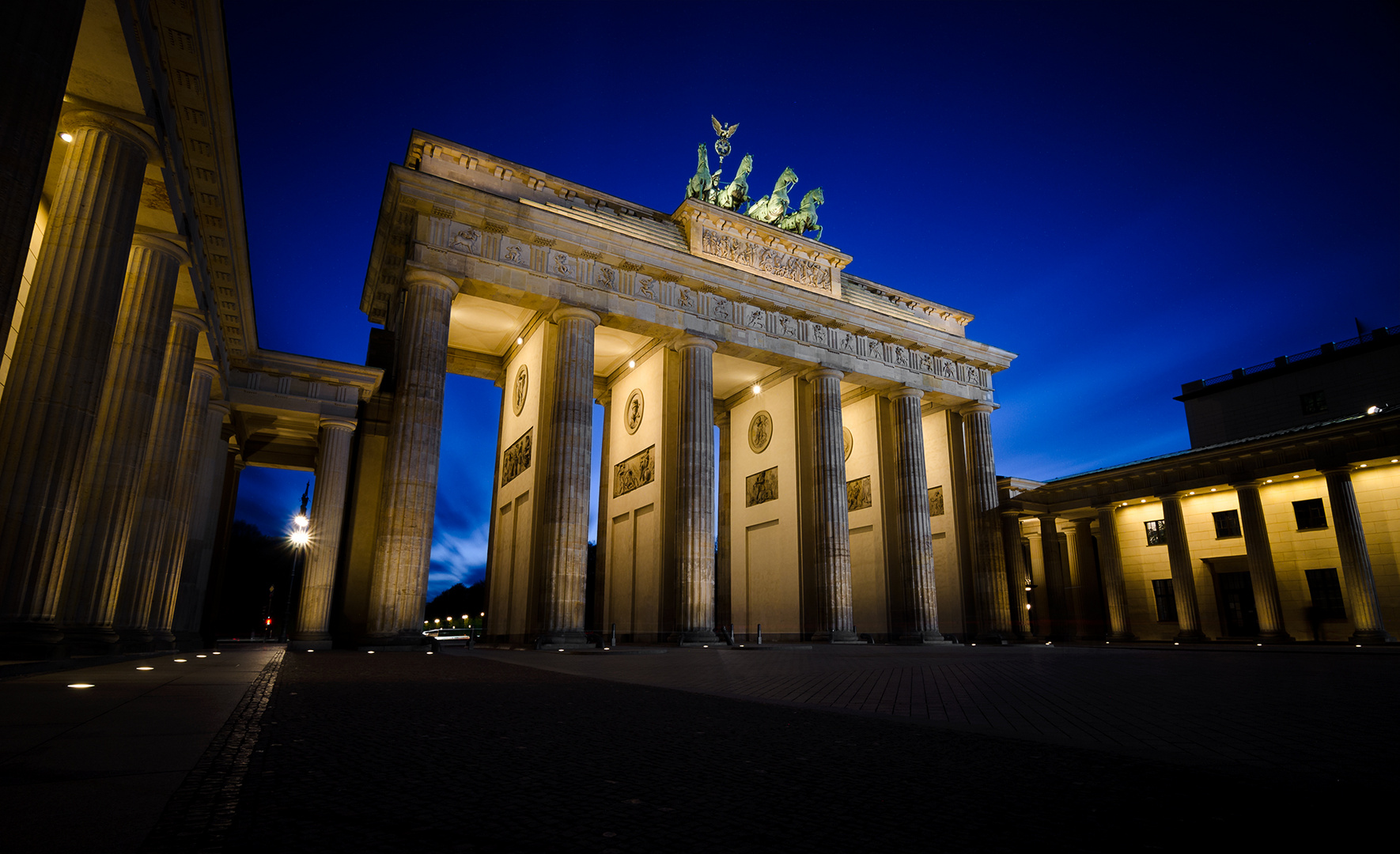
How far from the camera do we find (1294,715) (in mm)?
4766

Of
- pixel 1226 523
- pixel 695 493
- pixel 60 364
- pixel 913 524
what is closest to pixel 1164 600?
pixel 1226 523

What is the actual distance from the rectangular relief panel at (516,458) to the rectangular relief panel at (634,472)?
480 centimetres

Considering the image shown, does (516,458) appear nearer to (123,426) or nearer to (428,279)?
(428,279)

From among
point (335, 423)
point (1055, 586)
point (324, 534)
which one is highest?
point (335, 423)

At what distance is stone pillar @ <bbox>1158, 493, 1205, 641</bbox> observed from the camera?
95.6 feet

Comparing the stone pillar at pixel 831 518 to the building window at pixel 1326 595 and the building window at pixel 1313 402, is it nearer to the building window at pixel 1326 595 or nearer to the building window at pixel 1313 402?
the building window at pixel 1326 595

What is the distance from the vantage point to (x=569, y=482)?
22797 millimetres

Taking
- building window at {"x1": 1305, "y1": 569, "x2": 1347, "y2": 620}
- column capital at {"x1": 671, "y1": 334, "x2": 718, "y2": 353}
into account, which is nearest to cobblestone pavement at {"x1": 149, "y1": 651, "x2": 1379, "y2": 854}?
column capital at {"x1": 671, "y1": 334, "x2": 718, "y2": 353}

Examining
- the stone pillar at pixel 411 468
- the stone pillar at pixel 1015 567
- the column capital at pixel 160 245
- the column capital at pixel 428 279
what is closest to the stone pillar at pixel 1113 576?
the stone pillar at pixel 1015 567

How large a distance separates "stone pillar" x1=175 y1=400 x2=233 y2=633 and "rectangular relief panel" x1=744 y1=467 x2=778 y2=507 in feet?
67.4

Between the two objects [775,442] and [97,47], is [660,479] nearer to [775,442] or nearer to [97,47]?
[775,442]

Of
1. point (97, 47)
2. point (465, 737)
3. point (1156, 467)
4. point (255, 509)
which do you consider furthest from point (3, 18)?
point (255, 509)

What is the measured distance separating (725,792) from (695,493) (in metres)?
22.4

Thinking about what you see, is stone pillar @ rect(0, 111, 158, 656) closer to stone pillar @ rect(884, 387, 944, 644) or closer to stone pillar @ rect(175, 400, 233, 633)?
stone pillar @ rect(175, 400, 233, 633)
